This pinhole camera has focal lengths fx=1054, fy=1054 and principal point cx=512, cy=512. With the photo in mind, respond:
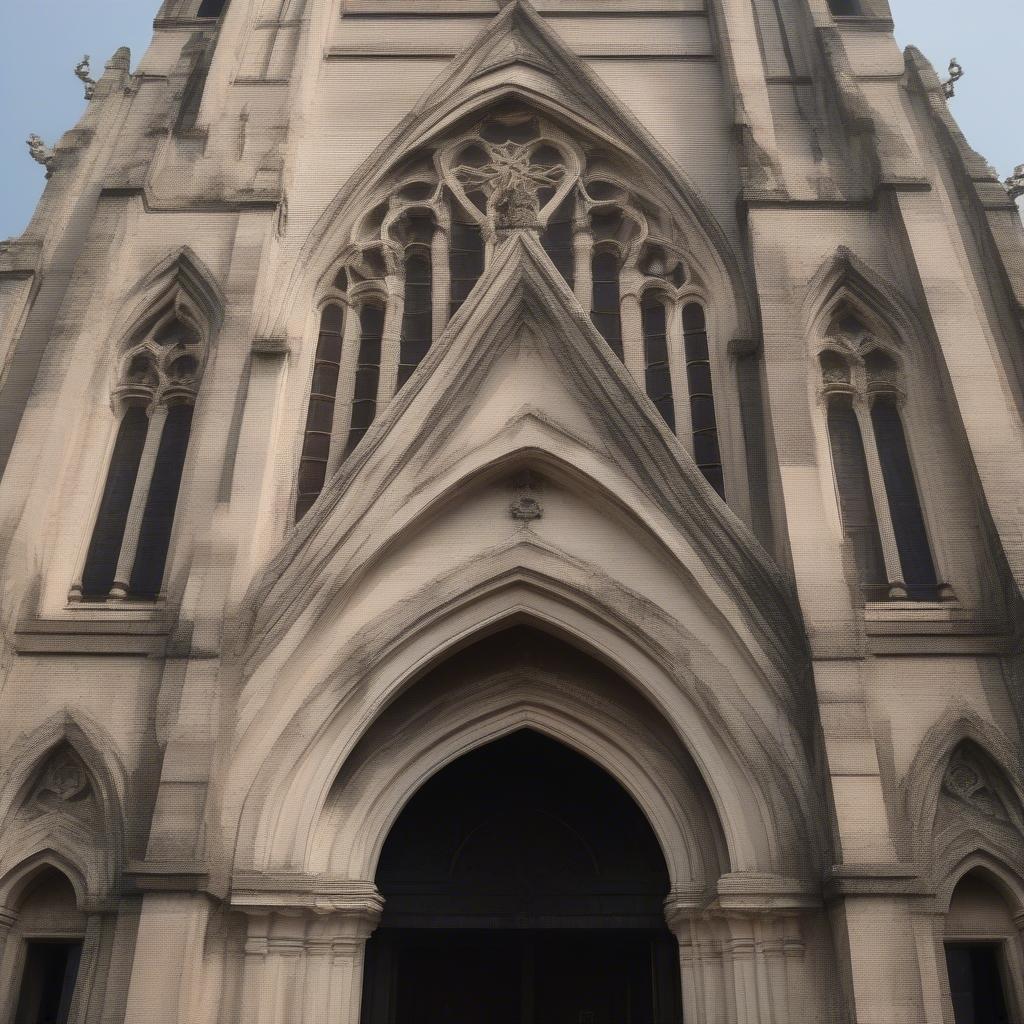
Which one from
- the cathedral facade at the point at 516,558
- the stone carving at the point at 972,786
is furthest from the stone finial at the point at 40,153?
the stone carving at the point at 972,786

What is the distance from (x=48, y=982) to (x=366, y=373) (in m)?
7.12

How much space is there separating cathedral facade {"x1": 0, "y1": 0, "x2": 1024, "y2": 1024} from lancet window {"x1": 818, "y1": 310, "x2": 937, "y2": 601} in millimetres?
51

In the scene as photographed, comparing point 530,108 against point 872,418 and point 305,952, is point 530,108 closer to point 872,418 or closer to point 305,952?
point 872,418

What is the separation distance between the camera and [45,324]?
39.6 ft

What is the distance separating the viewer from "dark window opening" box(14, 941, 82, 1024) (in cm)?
895

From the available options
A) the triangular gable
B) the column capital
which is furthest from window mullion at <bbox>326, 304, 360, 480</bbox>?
the column capital

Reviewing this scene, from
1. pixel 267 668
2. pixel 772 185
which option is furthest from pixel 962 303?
pixel 267 668

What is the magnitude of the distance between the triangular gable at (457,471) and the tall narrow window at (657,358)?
40.8 inches

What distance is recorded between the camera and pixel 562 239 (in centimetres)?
1396

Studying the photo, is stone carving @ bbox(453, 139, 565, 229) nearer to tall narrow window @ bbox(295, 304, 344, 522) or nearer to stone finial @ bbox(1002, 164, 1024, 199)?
tall narrow window @ bbox(295, 304, 344, 522)

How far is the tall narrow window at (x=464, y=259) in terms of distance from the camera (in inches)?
527

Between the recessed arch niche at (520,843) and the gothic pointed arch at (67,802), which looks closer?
the gothic pointed arch at (67,802)

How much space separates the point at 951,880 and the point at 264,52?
13.8m

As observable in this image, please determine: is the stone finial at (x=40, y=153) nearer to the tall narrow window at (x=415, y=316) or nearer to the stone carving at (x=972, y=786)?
the tall narrow window at (x=415, y=316)
